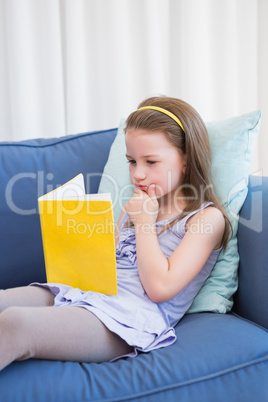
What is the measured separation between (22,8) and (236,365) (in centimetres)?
140

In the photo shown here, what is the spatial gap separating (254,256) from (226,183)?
8.3 inches

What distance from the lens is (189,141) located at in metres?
1.12

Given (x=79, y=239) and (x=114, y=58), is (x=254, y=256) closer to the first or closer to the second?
(x=79, y=239)

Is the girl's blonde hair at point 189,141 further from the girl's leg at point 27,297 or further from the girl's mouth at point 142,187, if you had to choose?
the girl's leg at point 27,297

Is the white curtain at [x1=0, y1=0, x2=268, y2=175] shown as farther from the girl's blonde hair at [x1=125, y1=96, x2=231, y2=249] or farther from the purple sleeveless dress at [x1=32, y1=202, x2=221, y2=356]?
the purple sleeveless dress at [x1=32, y1=202, x2=221, y2=356]

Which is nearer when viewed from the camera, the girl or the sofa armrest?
the girl

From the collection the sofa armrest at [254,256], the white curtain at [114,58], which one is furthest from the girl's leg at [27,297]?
the white curtain at [114,58]

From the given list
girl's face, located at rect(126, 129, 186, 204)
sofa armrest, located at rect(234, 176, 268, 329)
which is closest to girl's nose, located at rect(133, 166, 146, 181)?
girl's face, located at rect(126, 129, 186, 204)

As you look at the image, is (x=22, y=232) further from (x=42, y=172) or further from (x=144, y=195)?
(x=144, y=195)

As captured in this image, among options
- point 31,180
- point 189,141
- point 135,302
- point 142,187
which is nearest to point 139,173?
point 142,187

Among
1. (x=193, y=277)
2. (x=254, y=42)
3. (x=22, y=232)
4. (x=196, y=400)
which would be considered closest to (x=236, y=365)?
(x=196, y=400)

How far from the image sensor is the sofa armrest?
996mm

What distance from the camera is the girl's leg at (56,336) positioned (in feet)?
2.64

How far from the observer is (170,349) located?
2.84ft
